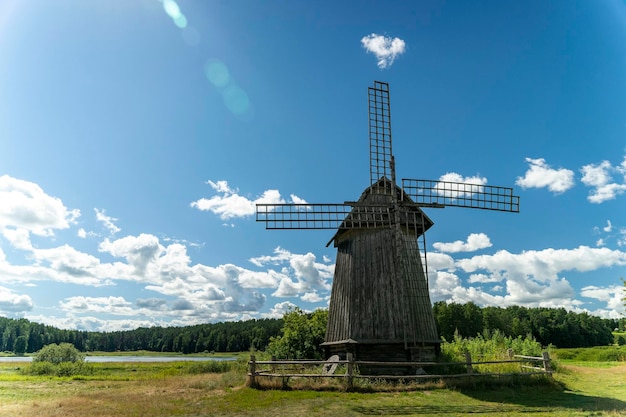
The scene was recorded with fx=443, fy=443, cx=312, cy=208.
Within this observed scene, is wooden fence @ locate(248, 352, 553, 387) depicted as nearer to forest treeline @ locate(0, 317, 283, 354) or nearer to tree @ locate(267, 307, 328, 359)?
tree @ locate(267, 307, 328, 359)

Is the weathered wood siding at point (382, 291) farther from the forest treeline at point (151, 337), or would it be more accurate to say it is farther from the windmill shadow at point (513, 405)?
the forest treeline at point (151, 337)

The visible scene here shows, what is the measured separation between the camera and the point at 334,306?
20.6 m

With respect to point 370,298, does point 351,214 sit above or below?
above

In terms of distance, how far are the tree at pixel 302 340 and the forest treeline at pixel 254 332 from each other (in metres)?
36.2

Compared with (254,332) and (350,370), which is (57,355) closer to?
(350,370)

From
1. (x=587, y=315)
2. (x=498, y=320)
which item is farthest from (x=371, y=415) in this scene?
(x=587, y=315)

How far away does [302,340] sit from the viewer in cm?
2644

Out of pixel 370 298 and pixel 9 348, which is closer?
pixel 370 298

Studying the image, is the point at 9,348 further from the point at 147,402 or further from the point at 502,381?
the point at 502,381

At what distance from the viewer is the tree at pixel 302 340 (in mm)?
25891

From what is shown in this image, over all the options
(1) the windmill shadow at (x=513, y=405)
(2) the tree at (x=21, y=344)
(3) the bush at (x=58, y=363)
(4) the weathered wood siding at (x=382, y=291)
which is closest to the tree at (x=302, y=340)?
(4) the weathered wood siding at (x=382, y=291)

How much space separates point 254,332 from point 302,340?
61.4 m

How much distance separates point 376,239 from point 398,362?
5.26 metres

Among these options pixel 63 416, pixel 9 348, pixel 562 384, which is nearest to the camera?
pixel 63 416
